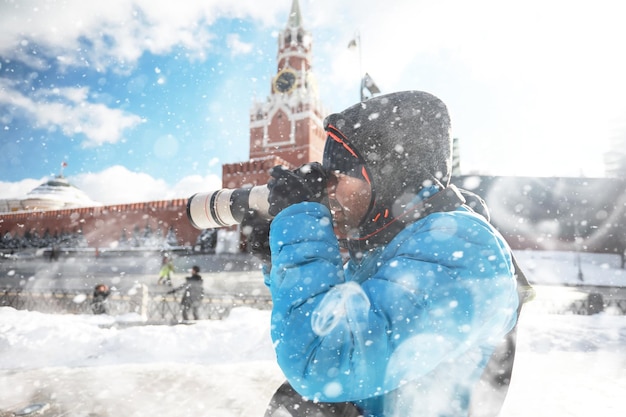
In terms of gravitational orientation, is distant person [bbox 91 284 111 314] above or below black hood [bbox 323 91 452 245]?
below

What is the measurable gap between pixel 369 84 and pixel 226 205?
7357mm

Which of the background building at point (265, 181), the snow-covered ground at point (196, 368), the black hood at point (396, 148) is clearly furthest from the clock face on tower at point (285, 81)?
the black hood at point (396, 148)

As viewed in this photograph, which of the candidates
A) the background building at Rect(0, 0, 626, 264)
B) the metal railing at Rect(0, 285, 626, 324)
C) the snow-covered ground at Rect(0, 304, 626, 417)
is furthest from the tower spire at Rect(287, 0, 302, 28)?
the snow-covered ground at Rect(0, 304, 626, 417)

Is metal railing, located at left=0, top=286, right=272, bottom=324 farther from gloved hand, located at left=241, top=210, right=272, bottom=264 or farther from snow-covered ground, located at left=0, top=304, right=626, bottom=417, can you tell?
gloved hand, located at left=241, top=210, right=272, bottom=264

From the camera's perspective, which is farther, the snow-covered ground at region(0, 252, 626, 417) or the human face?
the snow-covered ground at region(0, 252, 626, 417)

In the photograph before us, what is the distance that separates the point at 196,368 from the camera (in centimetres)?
452

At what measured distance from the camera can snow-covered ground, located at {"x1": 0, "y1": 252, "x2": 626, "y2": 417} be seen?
3412mm

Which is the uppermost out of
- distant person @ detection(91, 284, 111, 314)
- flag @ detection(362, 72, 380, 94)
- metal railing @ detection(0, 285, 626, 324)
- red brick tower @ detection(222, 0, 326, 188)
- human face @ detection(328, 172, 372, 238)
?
red brick tower @ detection(222, 0, 326, 188)

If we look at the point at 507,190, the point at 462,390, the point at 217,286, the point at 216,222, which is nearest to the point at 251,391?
the point at 216,222

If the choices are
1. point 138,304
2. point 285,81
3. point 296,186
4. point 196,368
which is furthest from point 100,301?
point 285,81

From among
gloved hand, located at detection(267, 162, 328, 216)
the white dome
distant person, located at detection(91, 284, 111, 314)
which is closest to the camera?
gloved hand, located at detection(267, 162, 328, 216)

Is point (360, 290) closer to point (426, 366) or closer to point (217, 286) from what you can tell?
point (426, 366)

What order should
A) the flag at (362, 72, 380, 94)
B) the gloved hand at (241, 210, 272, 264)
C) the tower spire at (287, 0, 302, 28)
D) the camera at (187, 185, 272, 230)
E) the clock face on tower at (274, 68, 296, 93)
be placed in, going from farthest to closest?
the tower spire at (287, 0, 302, 28) → the clock face on tower at (274, 68, 296, 93) → the flag at (362, 72, 380, 94) → the camera at (187, 185, 272, 230) → the gloved hand at (241, 210, 272, 264)

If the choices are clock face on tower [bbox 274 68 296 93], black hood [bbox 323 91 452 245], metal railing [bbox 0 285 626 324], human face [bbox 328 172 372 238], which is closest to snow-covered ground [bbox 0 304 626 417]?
metal railing [bbox 0 285 626 324]
